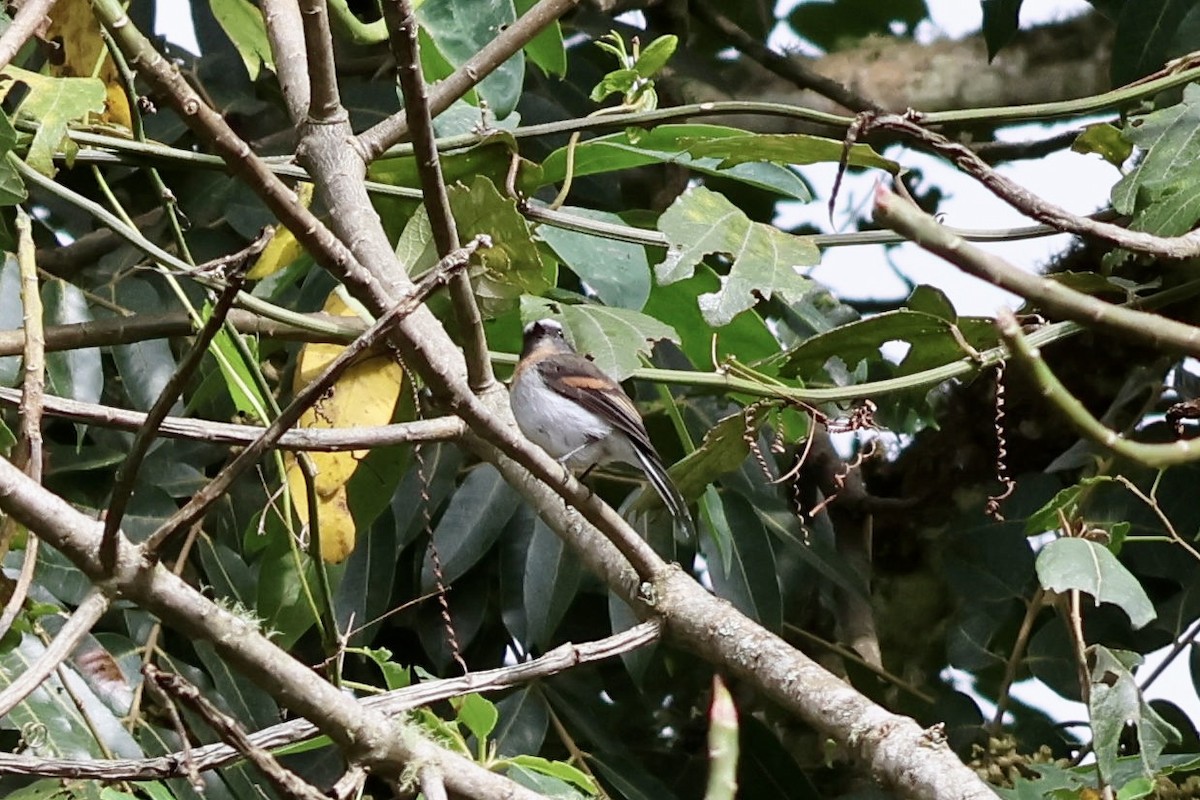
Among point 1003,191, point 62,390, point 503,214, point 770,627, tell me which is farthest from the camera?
point 770,627

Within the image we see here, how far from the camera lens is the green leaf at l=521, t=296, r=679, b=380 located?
207 centimetres

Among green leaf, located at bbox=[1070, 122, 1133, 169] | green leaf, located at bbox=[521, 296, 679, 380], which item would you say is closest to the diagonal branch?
green leaf, located at bbox=[521, 296, 679, 380]

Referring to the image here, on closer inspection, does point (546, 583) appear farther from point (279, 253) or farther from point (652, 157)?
point (652, 157)

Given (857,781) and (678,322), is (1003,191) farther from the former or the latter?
(857,781)

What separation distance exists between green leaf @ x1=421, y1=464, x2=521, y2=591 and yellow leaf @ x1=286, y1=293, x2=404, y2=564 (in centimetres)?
58

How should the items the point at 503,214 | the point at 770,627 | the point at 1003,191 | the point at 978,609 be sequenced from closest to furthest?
the point at 1003,191 < the point at 503,214 < the point at 770,627 < the point at 978,609

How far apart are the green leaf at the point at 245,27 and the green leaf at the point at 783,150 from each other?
3.13 ft

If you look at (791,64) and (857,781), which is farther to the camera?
(791,64)

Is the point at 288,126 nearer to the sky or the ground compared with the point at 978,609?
nearer to the sky

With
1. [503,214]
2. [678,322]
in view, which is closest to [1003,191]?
[503,214]

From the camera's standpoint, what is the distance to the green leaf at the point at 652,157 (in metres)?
2.34

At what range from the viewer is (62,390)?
8.30 feet

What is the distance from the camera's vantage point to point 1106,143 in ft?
8.16

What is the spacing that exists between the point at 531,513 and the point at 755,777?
78cm
